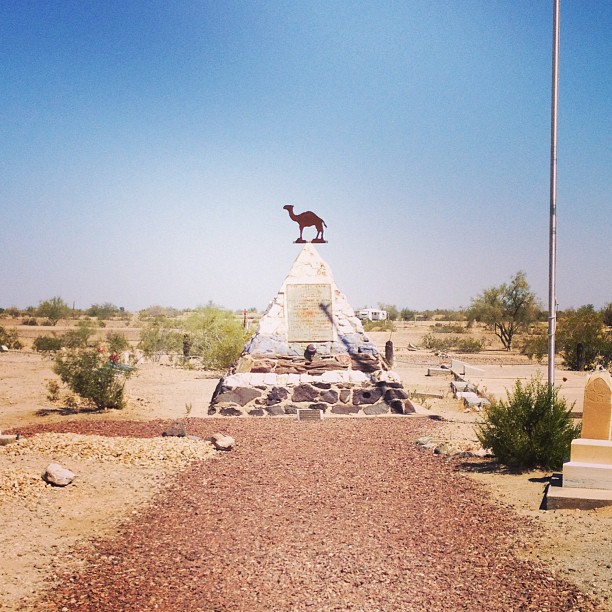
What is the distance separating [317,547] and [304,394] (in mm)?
7978

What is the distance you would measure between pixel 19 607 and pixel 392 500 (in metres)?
4.30

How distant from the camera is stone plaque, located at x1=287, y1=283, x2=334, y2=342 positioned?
1504 cm

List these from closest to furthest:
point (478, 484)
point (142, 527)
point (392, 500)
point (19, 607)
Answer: point (19, 607) < point (142, 527) < point (392, 500) < point (478, 484)

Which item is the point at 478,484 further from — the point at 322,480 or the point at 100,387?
the point at 100,387

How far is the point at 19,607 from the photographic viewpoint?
4859 mm

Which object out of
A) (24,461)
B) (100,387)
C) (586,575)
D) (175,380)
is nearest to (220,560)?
(586,575)

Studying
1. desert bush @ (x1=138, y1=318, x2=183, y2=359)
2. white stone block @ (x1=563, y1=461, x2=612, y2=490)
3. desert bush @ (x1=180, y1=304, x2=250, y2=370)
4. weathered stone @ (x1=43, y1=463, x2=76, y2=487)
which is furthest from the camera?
desert bush @ (x1=138, y1=318, x2=183, y2=359)

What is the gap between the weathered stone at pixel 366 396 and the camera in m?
14.1

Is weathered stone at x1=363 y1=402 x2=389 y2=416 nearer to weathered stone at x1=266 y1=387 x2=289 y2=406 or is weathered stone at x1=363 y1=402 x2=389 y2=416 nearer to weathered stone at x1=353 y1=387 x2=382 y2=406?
weathered stone at x1=353 y1=387 x2=382 y2=406

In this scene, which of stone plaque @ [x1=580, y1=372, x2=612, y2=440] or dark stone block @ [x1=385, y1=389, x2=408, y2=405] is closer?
stone plaque @ [x1=580, y1=372, x2=612, y2=440]

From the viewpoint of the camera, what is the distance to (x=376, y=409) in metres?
14.0

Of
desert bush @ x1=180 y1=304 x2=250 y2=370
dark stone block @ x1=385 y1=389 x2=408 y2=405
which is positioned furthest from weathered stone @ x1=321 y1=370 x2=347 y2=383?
desert bush @ x1=180 y1=304 x2=250 y2=370

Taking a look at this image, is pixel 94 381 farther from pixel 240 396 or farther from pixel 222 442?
pixel 222 442

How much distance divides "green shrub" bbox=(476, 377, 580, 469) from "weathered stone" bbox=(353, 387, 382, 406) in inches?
187
